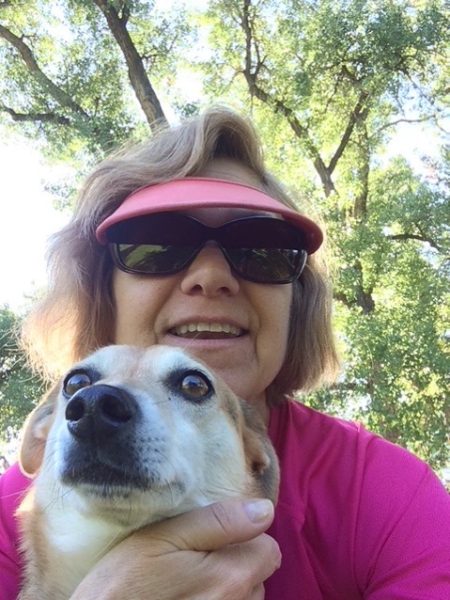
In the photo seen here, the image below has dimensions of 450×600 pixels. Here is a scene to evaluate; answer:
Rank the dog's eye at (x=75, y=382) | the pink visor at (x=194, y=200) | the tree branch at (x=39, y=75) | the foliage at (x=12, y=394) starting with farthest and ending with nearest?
the tree branch at (x=39, y=75)
the foliage at (x=12, y=394)
the pink visor at (x=194, y=200)
the dog's eye at (x=75, y=382)

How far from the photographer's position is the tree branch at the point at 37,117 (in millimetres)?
13039

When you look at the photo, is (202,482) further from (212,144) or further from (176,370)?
(212,144)

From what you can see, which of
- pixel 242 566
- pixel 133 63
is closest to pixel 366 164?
pixel 133 63

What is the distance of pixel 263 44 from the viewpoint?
47.7 ft

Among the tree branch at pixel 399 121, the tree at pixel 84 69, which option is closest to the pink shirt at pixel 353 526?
the tree at pixel 84 69

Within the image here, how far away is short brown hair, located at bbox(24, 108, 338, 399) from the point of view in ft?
9.46

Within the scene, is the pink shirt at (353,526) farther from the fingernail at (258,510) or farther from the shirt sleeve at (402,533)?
the fingernail at (258,510)

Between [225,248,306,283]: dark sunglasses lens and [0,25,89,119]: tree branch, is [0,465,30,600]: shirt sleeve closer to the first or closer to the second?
[225,248,306,283]: dark sunglasses lens


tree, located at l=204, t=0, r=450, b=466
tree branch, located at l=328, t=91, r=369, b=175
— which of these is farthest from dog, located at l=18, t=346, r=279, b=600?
tree branch, located at l=328, t=91, r=369, b=175

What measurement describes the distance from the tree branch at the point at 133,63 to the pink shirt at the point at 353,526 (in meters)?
10.8

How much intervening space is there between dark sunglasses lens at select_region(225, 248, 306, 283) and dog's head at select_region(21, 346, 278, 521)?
1.76ft

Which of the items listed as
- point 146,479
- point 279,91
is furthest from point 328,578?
point 279,91

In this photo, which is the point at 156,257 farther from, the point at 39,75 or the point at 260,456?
the point at 39,75

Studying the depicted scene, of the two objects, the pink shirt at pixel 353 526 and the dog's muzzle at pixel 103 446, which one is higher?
the dog's muzzle at pixel 103 446
